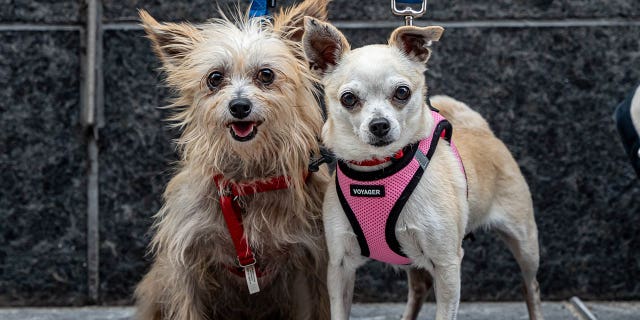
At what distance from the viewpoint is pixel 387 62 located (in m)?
3.49

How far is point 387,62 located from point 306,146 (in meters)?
0.62

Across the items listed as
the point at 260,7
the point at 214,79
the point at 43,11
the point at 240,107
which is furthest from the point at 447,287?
the point at 43,11

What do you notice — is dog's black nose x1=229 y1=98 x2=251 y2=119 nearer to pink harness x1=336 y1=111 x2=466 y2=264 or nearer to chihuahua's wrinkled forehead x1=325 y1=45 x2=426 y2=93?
chihuahua's wrinkled forehead x1=325 y1=45 x2=426 y2=93

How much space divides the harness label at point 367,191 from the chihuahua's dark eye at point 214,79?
0.74 metres

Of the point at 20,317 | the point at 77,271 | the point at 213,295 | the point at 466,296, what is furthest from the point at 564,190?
the point at 20,317

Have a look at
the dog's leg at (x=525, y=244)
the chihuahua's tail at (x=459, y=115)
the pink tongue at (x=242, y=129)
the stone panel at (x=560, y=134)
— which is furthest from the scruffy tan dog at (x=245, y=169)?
the stone panel at (x=560, y=134)

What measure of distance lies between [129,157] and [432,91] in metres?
1.78

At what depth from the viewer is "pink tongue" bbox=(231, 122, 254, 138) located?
3.68 meters

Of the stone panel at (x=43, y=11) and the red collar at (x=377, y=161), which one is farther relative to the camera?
the stone panel at (x=43, y=11)

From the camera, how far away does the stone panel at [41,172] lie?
198 inches

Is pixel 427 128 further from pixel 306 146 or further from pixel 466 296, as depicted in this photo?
pixel 466 296

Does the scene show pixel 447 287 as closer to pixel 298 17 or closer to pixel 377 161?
pixel 377 161

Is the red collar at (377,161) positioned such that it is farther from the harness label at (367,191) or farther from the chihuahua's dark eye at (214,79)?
Answer: the chihuahua's dark eye at (214,79)

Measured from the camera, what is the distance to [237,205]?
3.92m
